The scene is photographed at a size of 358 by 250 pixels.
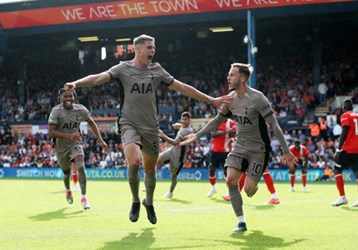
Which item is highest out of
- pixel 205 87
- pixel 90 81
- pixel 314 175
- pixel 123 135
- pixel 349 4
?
pixel 349 4

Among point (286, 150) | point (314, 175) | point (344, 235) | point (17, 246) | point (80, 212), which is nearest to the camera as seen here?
point (17, 246)

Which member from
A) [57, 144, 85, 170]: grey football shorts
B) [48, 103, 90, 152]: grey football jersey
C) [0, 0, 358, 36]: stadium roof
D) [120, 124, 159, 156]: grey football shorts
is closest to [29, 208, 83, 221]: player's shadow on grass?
[57, 144, 85, 170]: grey football shorts

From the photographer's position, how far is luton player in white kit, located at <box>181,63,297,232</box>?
1009 centimetres

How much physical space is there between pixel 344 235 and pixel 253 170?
5.68 ft

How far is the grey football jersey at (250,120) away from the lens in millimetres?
10102

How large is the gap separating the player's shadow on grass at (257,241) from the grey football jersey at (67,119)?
6.43 metres

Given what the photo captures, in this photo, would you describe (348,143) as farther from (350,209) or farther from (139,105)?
(139,105)

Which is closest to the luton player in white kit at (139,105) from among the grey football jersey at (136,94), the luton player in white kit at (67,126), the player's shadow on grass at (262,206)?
the grey football jersey at (136,94)

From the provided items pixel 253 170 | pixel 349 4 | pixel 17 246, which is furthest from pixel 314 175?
pixel 17 246

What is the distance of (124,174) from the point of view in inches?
1414

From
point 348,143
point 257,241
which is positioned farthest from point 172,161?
point 257,241

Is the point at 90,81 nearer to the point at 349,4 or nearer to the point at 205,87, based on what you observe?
the point at 349,4

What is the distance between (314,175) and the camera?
31406 mm

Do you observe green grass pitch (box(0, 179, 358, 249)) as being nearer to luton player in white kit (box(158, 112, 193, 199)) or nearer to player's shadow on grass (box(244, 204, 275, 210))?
player's shadow on grass (box(244, 204, 275, 210))
